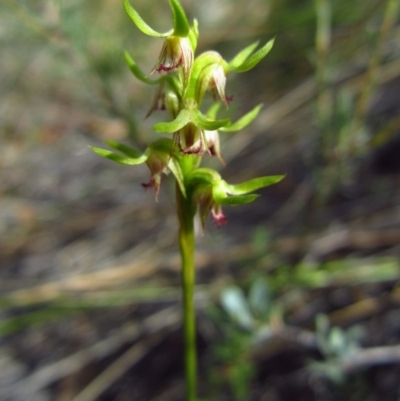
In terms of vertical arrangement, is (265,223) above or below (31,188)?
below

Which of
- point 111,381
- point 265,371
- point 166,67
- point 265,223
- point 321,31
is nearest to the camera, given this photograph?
point 166,67

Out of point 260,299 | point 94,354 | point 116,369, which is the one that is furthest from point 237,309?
point 94,354

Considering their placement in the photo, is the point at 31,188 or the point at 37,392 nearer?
the point at 37,392

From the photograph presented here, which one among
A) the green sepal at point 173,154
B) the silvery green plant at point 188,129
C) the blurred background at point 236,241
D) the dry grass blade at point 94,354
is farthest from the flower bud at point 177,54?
the dry grass blade at point 94,354

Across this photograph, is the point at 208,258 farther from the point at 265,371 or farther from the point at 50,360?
the point at 50,360

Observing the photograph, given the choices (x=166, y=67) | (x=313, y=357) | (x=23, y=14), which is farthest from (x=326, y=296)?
(x=23, y=14)

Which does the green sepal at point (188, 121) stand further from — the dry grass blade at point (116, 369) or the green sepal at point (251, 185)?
the dry grass blade at point (116, 369)

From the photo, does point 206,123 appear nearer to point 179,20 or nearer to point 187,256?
point 179,20

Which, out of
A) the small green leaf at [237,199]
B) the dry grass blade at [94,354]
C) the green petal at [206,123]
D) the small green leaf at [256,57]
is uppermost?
the dry grass blade at [94,354]
